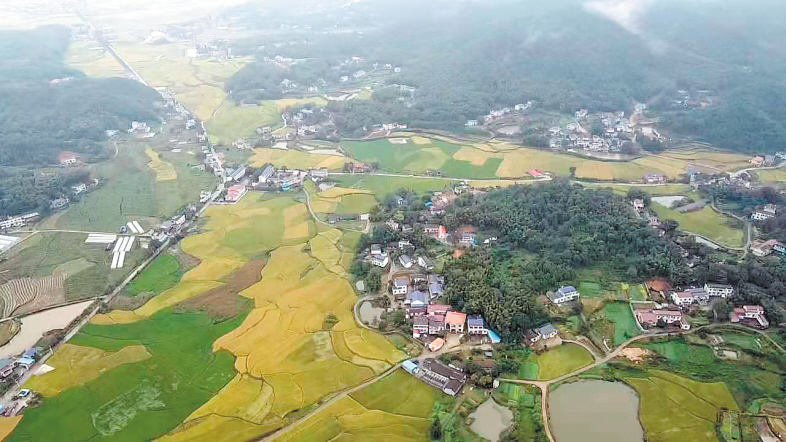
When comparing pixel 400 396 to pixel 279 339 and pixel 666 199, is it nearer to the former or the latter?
pixel 279 339

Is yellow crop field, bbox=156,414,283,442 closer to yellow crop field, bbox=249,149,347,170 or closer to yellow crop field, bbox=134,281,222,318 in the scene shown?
yellow crop field, bbox=134,281,222,318

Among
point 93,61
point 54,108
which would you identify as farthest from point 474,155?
point 93,61

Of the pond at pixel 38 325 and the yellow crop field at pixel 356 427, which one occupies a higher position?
the yellow crop field at pixel 356 427

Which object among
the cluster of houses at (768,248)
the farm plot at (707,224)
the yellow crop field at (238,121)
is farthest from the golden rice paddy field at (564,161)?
the yellow crop field at (238,121)

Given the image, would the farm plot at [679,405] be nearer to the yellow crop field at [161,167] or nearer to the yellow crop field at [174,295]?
the yellow crop field at [174,295]

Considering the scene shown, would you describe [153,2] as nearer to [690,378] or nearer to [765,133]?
[765,133]

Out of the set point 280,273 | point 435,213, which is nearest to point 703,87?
point 435,213
